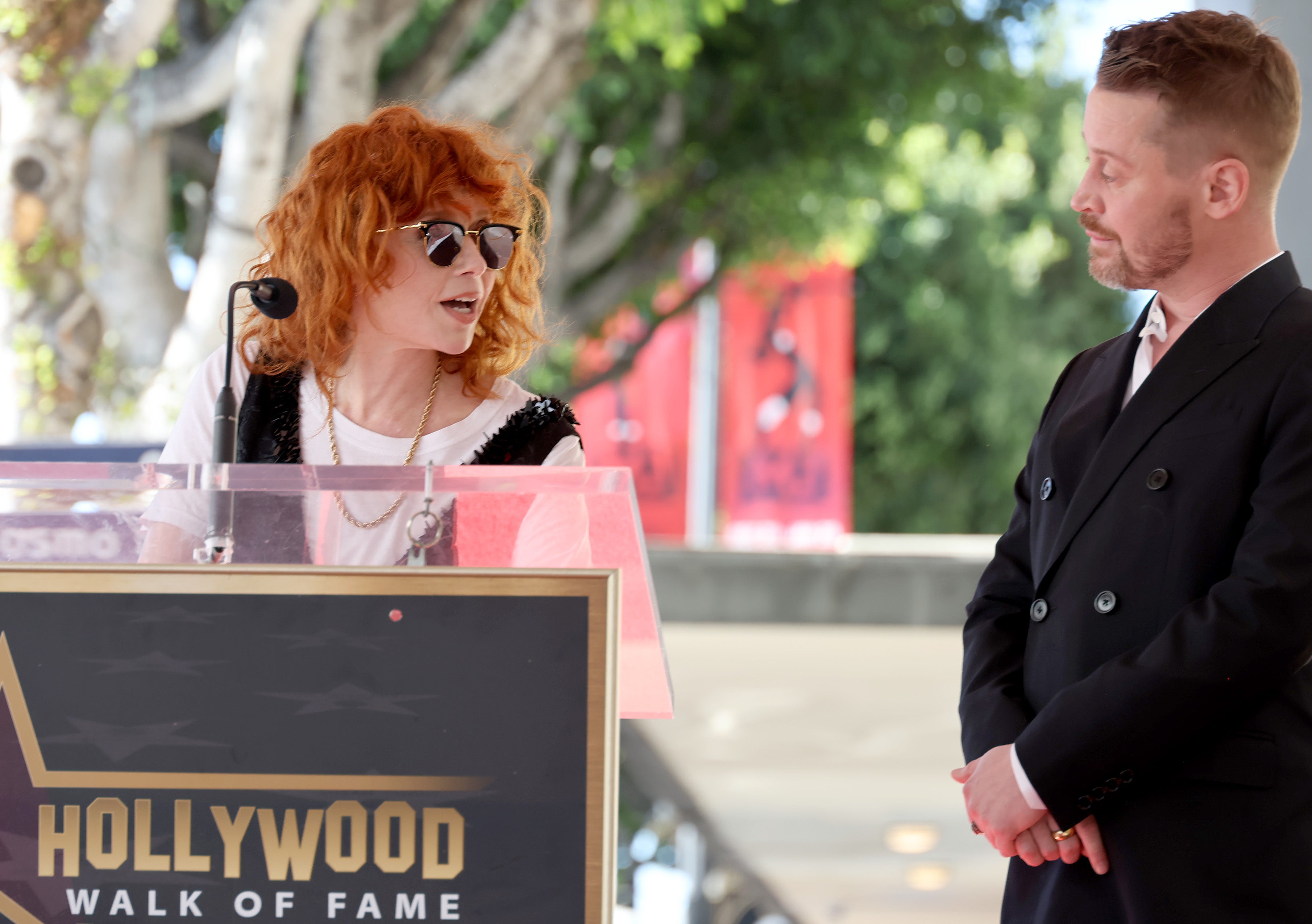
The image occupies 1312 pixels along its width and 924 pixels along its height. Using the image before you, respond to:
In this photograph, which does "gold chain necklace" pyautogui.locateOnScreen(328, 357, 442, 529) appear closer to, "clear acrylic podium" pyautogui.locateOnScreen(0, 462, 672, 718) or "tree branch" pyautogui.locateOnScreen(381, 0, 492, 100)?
"clear acrylic podium" pyautogui.locateOnScreen(0, 462, 672, 718)

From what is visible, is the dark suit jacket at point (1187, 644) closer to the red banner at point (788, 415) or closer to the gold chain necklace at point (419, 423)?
the gold chain necklace at point (419, 423)

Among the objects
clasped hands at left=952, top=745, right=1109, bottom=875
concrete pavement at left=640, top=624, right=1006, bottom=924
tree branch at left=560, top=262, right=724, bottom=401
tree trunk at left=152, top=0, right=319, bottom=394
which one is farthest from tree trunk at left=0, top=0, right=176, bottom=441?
tree branch at left=560, top=262, right=724, bottom=401

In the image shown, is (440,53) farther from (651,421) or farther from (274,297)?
(651,421)

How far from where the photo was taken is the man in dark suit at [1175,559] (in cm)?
158

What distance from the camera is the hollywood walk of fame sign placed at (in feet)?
3.93

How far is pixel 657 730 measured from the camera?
7504mm

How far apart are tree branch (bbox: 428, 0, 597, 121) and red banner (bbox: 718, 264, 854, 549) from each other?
767 centimetres

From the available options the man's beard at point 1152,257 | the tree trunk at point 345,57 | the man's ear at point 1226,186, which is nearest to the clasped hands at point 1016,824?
the man's beard at point 1152,257

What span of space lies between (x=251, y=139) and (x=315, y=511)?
4710mm

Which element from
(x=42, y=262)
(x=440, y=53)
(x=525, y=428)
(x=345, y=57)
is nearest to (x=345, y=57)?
(x=345, y=57)

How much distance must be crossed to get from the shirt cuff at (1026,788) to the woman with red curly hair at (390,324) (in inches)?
28.4

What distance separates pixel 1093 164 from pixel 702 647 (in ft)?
29.3

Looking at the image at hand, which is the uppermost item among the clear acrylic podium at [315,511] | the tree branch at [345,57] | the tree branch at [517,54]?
the tree branch at [517,54]

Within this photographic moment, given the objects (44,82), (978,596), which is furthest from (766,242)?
(978,596)
